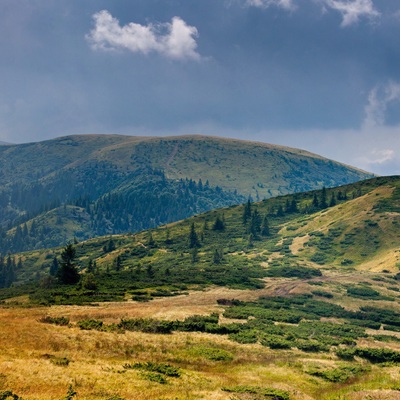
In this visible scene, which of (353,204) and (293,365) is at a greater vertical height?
(353,204)

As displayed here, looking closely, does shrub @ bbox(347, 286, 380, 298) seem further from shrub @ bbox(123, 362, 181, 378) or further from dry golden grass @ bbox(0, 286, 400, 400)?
shrub @ bbox(123, 362, 181, 378)

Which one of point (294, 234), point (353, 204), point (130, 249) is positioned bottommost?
point (130, 249)

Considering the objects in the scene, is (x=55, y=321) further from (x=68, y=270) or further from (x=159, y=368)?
(x=68, y=270)

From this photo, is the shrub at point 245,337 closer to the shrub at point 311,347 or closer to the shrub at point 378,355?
the shrub at point 311,347

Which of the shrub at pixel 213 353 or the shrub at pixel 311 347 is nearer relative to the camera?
the shrub at pixel 213 353

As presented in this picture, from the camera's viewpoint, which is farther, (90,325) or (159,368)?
(90,325)

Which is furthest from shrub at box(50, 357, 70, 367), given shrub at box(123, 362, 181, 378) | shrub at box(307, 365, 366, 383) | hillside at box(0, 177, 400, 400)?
shrub at box(307, 365, 366, 383)

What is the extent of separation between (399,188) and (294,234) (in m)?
60.5

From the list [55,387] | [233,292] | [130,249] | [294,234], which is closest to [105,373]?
[55,387]

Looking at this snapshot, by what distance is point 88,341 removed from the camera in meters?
32.2

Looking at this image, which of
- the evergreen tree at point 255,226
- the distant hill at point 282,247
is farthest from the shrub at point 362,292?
the evergreen tree at point 255,226

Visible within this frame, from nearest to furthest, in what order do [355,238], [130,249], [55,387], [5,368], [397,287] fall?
1. [55,387]
2. [5,368]
3. [397,287]
4. [355,238]
5. [130,249]

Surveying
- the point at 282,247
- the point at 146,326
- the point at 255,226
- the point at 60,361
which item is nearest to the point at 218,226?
the point at 255,226

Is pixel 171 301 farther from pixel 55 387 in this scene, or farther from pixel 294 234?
pixel 294 234
